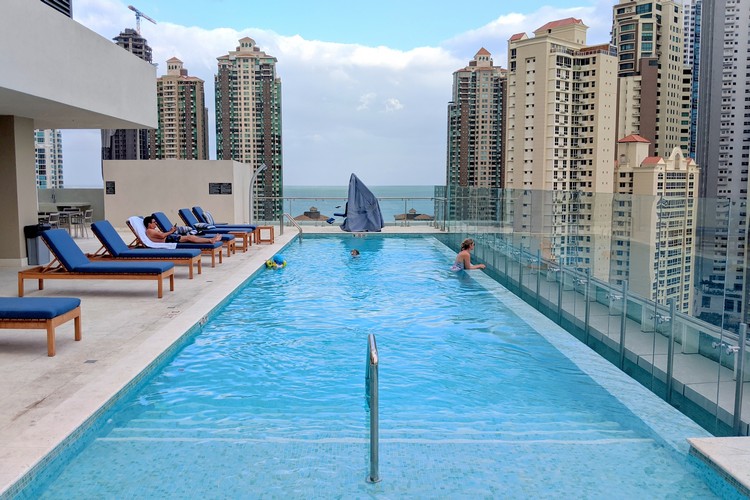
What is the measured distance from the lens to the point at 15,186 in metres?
11.4

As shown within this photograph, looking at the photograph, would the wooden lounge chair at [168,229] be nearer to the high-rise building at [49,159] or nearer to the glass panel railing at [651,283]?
the glass panel railing at [651,283]

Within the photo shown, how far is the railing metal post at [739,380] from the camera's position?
434 centimetres

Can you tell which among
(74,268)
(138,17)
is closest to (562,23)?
(138,17)

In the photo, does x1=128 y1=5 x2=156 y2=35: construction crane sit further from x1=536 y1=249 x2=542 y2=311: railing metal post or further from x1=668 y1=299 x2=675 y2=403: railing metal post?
x1=668 y1=299 x2=675 y2=403: railing metal post

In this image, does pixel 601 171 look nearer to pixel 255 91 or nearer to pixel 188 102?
pixel 255 91

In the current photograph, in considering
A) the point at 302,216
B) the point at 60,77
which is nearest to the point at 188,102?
the point at 302,216

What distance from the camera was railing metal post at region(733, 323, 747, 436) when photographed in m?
4.34

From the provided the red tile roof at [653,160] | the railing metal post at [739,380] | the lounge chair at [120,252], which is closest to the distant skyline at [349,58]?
the lounge chair at [120,252]

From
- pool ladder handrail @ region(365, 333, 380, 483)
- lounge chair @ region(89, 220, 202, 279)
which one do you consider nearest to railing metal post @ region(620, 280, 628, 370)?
pool ladder handrail @ region(365, 333, 380, 483)

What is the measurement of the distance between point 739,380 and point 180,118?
61.5 meters

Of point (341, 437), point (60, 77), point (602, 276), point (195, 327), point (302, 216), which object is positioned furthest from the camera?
point (302, 216)

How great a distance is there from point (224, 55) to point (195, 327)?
60.0m

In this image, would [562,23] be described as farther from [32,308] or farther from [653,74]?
[32,308]

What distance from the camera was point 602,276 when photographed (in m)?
6.88
